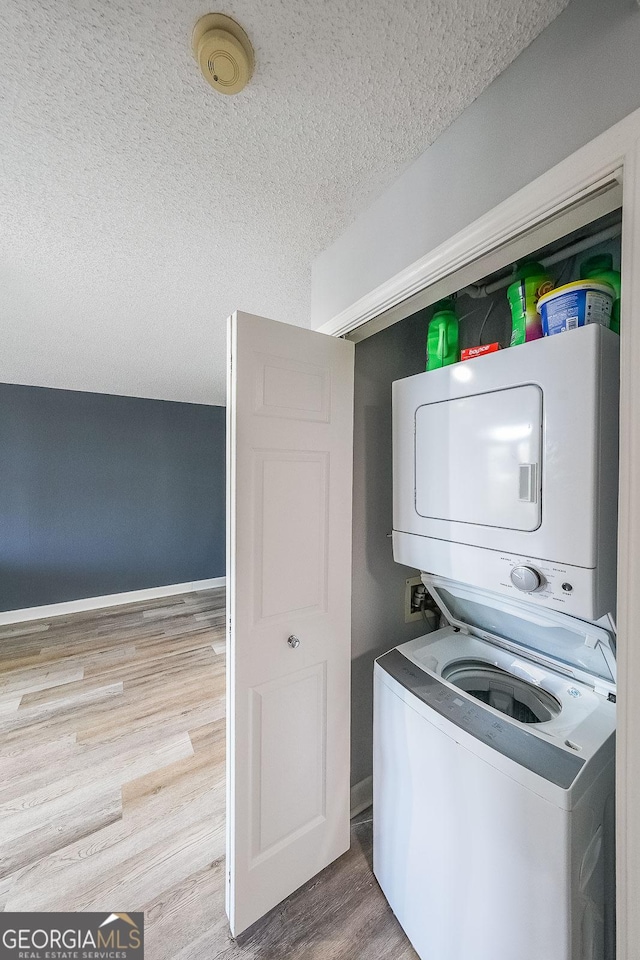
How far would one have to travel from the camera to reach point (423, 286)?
100 centimetres

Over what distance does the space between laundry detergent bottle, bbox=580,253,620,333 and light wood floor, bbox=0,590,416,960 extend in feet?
6.33

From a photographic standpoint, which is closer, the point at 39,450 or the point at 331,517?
the point at 331,517

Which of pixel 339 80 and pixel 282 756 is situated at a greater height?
pixel 339 80

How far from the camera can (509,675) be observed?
129cm

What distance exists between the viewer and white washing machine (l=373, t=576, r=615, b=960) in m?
0.80

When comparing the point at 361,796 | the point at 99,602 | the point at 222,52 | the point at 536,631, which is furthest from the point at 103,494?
the point at 536,631

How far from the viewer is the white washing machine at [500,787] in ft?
2.63

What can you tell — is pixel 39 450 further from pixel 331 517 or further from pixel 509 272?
pixel 509 272

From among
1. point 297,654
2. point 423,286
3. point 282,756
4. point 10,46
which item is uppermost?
point 10,46

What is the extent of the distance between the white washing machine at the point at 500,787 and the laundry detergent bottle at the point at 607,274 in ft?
2.52

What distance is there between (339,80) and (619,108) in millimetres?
551

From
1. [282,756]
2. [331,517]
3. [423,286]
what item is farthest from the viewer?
[331,517]

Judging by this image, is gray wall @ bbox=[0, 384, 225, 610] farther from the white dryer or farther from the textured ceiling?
the white dryer

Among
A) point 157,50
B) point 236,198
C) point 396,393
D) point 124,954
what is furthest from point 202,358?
point 124,954
